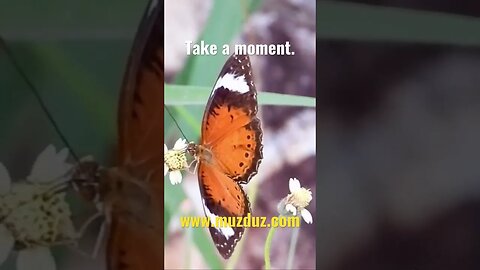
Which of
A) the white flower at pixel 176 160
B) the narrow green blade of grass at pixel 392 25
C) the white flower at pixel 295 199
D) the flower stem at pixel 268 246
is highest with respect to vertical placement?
the narrow green blade of grass at pixel 392 25

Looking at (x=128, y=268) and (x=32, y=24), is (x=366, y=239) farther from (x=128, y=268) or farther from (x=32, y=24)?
(x=32, y=24)

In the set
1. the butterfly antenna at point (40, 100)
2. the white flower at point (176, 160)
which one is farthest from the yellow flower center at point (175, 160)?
the butterfly antenna at point (40, 100)

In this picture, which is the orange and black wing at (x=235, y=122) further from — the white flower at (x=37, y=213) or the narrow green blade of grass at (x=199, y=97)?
the white flower at (x=37, y=213)

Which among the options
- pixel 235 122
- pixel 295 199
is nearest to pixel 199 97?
pixel 235 122

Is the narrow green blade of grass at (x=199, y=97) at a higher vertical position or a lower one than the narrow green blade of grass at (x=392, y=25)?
lower

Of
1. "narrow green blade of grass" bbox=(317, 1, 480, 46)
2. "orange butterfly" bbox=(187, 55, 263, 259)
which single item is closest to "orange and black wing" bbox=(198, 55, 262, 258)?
"orange butterfly" bbox=(187, 55, 263, 259)

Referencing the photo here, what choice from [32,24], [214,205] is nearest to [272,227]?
[214,205]
